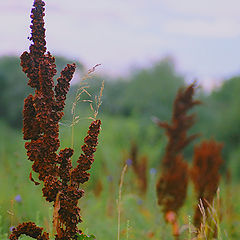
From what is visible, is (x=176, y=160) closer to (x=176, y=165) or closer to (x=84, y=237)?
(x=176, y=165)

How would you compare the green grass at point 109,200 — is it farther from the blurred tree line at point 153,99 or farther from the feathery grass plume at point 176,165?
the blurred tree line at point 153,99

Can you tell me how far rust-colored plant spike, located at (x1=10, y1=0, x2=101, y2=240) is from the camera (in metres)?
1.93

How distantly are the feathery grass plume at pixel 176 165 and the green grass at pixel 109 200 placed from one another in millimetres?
162

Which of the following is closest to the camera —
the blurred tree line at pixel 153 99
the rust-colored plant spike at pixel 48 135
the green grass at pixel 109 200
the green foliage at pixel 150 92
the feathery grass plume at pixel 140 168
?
the rust-colored plant spike at pixel 48 135

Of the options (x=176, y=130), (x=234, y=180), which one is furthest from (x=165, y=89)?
(x=176, y=130)

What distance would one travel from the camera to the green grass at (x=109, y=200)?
437 centimetres

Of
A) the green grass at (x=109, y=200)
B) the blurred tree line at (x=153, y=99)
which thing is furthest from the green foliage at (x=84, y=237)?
the blurred tree line at (x=153, y=99)

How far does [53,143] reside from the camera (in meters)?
1.95

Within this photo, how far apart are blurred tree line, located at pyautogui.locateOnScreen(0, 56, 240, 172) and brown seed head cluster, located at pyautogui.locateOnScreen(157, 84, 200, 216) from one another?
10.7 metres

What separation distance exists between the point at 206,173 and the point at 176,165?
2.06 feet

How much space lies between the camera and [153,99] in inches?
754

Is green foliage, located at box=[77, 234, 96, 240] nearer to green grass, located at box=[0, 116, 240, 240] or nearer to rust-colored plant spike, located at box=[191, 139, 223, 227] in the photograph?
green grass, located at box=[0, 116, 240, 240]

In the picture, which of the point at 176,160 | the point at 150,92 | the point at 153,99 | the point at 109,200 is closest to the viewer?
the point at 176,160

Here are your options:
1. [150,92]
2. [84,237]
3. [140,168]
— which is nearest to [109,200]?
[140,168]
